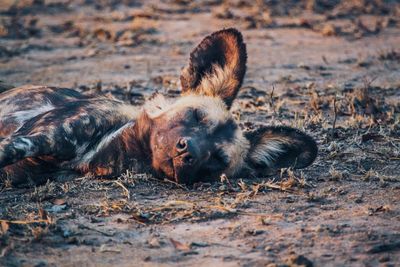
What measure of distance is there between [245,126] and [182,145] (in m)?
1.68

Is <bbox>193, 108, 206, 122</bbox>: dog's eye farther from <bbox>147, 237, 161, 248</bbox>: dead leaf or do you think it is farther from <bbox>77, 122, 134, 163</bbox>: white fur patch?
<bbox>147, 237, 161, 248</bbox>: dead leaf

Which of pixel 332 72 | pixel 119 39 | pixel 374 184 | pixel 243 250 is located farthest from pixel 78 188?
pixel 119 39

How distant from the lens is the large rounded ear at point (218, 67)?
17.5 ft

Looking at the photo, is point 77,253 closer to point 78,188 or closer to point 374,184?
point 78,188

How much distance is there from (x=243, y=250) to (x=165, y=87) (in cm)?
→ 401

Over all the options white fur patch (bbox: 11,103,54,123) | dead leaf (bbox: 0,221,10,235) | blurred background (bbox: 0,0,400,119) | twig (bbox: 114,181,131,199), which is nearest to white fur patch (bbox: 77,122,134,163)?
twig (bbox: 114,181,131,199)

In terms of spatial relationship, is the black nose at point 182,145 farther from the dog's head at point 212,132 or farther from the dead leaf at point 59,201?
the dead leaf at point 59,201

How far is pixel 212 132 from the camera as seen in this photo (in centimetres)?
497

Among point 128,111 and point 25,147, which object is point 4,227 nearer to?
point 25,147

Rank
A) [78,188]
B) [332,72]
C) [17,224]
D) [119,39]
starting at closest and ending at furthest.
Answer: [17,224] < [78,188] < [332,72] < [119,39]

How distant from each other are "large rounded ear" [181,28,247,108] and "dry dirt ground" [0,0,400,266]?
0.70 metres

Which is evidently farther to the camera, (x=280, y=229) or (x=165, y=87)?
(x=165, y=87)

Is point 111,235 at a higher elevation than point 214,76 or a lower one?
lower

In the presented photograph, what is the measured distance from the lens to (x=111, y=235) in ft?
13.1
